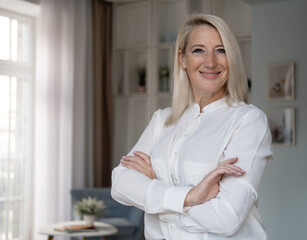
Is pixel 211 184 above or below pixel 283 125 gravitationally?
below

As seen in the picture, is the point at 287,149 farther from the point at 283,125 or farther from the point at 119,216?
the point at 119,216

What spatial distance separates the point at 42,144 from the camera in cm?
652

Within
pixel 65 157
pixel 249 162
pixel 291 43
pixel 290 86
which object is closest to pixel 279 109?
pixel 290 86

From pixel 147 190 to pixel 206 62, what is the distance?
49 cm

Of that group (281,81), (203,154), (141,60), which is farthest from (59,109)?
(203,154)

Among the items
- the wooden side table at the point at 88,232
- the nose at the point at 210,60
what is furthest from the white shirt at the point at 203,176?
the wooden side table at the point at 88,232

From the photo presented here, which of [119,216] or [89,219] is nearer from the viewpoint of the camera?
[89,219]

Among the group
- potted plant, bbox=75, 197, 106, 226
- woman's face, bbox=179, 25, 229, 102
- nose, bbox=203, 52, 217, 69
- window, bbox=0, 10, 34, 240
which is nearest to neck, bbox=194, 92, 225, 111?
woman's face, bbox=179, 25, 229, 102

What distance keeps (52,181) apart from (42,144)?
503mm

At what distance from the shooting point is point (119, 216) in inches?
256

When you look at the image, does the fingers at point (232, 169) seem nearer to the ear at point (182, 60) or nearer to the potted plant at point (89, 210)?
the ear at point (182, 60)

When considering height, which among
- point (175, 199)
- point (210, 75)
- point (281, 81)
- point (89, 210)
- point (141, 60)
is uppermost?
point (141, 60)

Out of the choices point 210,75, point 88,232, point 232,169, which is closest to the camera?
point 232,169

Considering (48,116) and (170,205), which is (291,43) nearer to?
(48,116)
